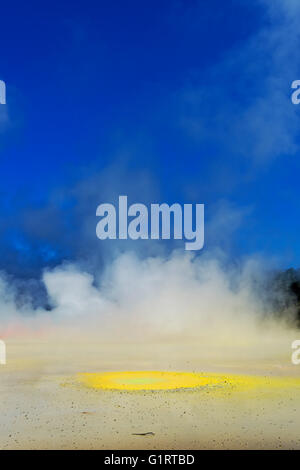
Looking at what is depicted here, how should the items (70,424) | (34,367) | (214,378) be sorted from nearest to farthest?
(70,424)
(214,378)
(34,367)

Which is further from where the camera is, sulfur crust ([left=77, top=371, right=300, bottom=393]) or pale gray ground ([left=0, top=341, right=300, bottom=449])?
sulfur crust ([left=77, top=371, right=300, bottom=393])

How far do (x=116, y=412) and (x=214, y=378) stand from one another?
9117 millimetres

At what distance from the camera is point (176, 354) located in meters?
38.7

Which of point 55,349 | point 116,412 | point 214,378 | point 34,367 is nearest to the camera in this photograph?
point 116,412

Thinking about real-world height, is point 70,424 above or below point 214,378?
below

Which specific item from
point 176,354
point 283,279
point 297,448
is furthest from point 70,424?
point 283,279

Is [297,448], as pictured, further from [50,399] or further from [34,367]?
[34,367]

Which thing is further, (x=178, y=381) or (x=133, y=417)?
(x=178, y=381)

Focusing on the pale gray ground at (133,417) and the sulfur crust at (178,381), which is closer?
the pale gray ground at (133,417)

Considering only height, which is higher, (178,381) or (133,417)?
(178,381)

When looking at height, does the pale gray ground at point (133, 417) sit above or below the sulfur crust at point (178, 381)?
below

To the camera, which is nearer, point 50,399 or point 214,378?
point 50,399

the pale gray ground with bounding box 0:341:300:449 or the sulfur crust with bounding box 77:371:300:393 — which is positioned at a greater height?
the sulfur crust with bounding box 77:371:300:393
